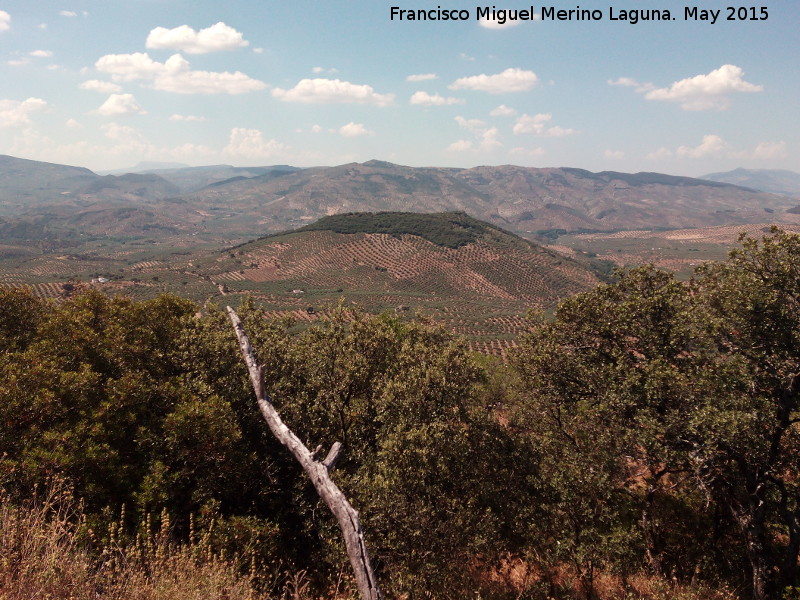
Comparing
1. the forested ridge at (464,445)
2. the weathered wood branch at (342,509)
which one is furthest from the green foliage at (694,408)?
the weathered wood branch at (342,509)

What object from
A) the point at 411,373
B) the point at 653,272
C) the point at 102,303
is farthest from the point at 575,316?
the point at 102,303

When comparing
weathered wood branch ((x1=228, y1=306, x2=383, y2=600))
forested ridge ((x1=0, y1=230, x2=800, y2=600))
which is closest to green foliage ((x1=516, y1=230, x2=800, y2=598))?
forested ridge ((x1=0, y1=230, x2=800, y2=600))

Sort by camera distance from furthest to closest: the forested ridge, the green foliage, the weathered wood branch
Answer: the green foliage, the forested ridge, the weathered wood branch

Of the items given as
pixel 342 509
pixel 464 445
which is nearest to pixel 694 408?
pixel 464 445

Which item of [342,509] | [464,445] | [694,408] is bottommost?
[464,445]

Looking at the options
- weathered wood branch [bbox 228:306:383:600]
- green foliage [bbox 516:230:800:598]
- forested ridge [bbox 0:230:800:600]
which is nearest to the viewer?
weathered wood branch [bbox 228:306:383:600]

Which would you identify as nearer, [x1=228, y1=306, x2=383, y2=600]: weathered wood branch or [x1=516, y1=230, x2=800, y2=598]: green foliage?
[x1=228, y1=306, x2=383, y2=600]: weathered wood branch

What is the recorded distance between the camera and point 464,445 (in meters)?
13.9

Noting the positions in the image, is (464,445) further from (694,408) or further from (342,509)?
(694,408)

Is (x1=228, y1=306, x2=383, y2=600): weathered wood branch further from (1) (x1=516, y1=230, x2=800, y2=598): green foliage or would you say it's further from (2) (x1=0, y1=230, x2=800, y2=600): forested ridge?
(1) (x1=516, y1=230, x2=800, y2=598): green foliage

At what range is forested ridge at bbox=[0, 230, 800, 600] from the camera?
12.4 m

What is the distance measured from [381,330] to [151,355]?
10.4 m

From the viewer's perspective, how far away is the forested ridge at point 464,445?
40.7 feet

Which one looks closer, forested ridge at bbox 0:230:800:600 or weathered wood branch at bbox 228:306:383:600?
weathered wood branch at bbox 228:306:383:600
